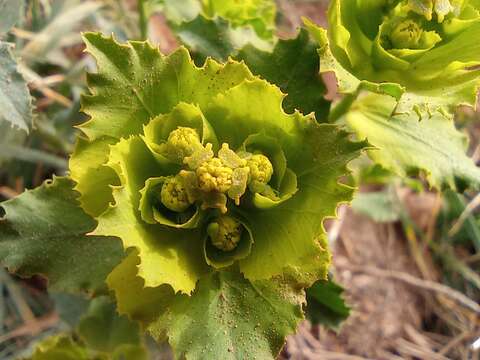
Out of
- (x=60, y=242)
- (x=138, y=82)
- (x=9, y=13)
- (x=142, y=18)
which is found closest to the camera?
(x=138, y=82)

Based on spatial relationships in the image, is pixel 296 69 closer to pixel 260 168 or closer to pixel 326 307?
pixel 260 168

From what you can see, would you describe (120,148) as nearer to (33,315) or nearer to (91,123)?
(91,123)

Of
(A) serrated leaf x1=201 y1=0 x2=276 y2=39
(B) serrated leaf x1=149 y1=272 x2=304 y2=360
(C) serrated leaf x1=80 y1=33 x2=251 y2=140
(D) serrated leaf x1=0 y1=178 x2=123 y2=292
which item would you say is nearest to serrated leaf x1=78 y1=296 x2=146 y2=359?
(D) serrated leaf x1=0 y1=178 x2=123 y2=292

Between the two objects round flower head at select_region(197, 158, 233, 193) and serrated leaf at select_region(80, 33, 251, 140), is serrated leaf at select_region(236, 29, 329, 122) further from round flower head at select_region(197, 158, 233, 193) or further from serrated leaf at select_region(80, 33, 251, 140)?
round flower head at select_region(197, 158, 233, 193)

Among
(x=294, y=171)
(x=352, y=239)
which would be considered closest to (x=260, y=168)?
(x=294, y=171)

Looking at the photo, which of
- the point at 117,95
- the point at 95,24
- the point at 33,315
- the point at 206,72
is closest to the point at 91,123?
the point at 117,95
